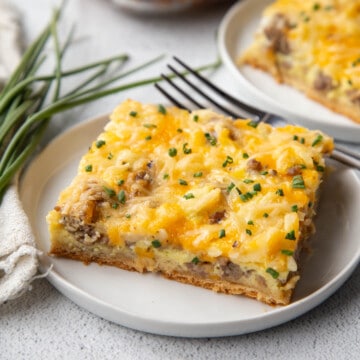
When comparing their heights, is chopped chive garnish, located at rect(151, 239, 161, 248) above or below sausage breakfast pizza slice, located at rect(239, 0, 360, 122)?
above

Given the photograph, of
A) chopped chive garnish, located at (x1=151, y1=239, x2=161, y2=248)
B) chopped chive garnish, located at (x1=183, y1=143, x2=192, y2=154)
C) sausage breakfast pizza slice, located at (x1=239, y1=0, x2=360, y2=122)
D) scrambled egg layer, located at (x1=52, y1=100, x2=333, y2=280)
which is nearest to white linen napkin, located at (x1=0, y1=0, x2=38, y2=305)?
scrambled egg layer, located at (x1=52, y1=100, x2=333, y2=280)

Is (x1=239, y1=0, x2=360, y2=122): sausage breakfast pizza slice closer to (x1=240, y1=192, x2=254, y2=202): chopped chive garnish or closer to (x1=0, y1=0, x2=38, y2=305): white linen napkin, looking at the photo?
(x1=240, y1=192, x2=254, y2=202): chopped chive garnish

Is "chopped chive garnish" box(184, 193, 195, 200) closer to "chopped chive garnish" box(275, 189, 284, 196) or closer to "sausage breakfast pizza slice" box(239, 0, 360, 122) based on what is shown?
"chopped chive garnish" box(275, 189, 284, 196)

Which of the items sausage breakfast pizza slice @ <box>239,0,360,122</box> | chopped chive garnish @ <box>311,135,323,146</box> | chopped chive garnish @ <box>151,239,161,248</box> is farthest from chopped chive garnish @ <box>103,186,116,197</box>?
sausage breakfast pizza slice @ <box>239,0,360,122</box>

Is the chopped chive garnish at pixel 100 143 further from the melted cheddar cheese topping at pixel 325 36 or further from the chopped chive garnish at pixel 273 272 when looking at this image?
the melted cheddar cheese topping at pixel 325 36

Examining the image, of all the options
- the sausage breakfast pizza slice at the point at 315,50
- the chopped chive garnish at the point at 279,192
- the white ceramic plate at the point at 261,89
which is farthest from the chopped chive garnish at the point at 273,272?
the sausage breakfast pizza slice at the point at 315,50

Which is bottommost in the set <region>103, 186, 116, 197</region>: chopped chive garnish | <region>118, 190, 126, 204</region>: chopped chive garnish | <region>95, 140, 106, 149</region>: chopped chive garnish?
<region>118, 190, 126, 204</region>: chopped chive garnish

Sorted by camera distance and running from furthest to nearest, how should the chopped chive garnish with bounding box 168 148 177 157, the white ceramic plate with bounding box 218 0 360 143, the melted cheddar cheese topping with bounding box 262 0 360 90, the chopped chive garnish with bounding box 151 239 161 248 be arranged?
the melted cheddar cheese topping with bounding box 262 0 360 90 → the white ceramic plate with bounding box 218 0 360 143 → the chopped chive garnish with bounding box 168 148 177 157 → the chopped chive garnish with bounding box 151 239 161 248

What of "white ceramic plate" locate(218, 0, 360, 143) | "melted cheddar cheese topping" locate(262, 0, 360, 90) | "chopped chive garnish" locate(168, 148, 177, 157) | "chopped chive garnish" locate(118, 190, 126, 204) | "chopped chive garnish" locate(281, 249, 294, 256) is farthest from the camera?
"melted cheddar cheese topping" locate(262, 0, 360, 90)

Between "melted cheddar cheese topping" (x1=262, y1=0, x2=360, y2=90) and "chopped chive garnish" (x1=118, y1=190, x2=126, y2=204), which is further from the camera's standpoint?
"melted cheddar cheese topping" (x1=262, y1=0, x2=360, y2=90)
